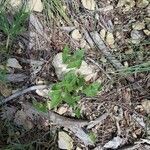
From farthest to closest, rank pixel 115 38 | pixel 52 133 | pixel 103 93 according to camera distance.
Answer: pixel 115 38, pixel 103 93, pixel 52 133

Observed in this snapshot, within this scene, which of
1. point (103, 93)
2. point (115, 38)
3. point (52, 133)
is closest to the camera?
point (52, 133)

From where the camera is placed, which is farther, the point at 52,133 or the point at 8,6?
the point at 8,6

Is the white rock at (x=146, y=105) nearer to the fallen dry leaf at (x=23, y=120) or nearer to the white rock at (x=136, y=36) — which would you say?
the white rock at (x=136, y=36)

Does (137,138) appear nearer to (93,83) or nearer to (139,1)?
(93,83)

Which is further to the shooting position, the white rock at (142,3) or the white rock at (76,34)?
the white rock at (142,3)

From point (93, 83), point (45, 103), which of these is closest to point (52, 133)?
point (45, 103)

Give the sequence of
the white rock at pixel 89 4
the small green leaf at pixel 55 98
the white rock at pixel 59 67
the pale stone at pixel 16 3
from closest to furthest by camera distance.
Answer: the small green leaf at pixel 55 98 < the white rock at pixel 59 67 < the pale stone at pixel 16 3 < the white rock at pixel 89 4

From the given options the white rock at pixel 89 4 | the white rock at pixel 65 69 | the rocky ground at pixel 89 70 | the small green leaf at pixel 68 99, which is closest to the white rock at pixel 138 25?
the rocky ground at pixel 89 70
